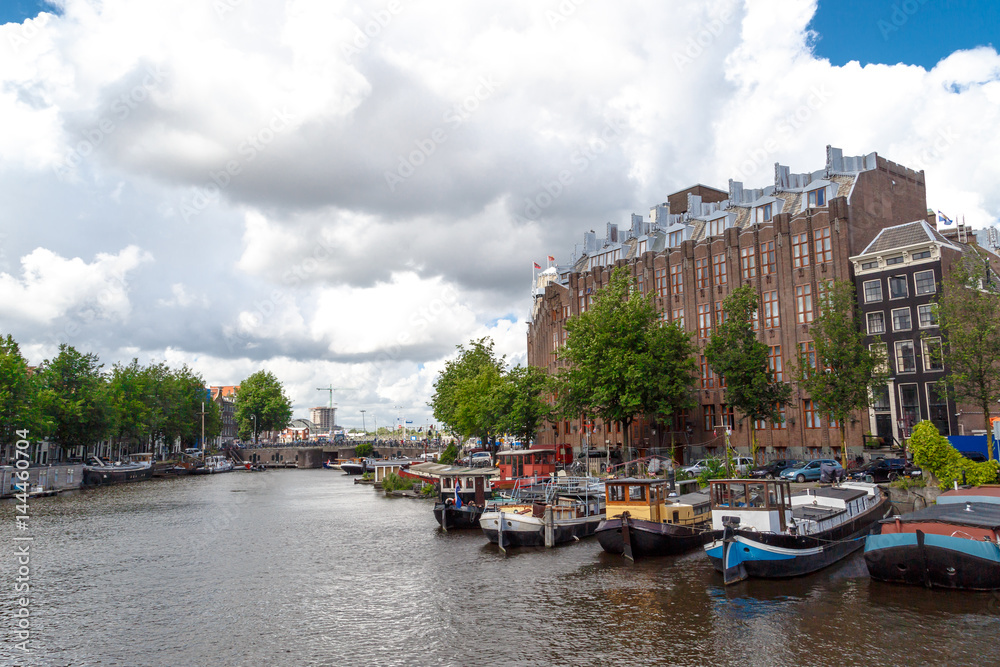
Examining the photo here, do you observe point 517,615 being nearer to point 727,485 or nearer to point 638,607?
point 638,607

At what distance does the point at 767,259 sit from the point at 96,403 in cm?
8889

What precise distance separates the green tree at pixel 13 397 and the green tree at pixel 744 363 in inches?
2795

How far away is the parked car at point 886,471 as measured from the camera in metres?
45.8

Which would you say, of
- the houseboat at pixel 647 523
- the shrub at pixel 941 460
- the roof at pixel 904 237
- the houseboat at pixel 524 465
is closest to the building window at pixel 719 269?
the roof at pixel 904 237

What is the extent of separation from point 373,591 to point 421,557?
295 inches

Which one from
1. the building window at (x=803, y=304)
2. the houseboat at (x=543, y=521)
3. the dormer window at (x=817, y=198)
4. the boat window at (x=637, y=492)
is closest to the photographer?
the boat window at (x=637, y=492)

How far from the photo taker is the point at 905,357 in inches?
2299

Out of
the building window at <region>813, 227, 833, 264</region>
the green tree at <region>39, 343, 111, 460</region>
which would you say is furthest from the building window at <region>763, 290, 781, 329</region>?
the green tree at <region>39, 343, 111, 460</region>

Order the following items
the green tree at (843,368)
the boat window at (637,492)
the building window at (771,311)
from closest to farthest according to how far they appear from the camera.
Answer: the boat window at (637,492)
the green tree at (843,368)
the building window at (771,311)

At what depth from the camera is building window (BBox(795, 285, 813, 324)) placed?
214 feet

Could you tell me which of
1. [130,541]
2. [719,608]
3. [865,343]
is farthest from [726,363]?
[130,541]

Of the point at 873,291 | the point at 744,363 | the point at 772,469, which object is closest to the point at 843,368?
the point at 744,363

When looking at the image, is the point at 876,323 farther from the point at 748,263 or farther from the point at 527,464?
the point at 527,464

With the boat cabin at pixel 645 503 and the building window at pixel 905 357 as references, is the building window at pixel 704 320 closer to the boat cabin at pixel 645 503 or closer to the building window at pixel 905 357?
the building window at pixel 905 357
